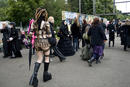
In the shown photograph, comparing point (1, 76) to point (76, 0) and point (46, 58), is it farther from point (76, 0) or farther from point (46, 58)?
→ point (76, 0)

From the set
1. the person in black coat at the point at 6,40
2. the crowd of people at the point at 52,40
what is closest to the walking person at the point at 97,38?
the crowd of people at the point at 52,40

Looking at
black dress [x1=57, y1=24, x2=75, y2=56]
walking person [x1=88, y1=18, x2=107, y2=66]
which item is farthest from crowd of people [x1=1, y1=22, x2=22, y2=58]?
walking person [x1=88, y1=18, x2=107, y2=66]

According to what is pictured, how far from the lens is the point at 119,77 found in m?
5.29

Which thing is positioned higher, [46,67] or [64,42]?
[64,42]

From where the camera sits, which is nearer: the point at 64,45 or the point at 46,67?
the point at 46,67

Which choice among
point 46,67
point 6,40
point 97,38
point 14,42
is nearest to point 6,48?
point 6,40

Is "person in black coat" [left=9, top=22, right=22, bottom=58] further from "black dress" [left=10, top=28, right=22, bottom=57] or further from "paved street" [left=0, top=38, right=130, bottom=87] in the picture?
"paved street" [left=0, top=38, right=130, bottom=87]

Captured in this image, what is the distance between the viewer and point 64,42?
28.6ft

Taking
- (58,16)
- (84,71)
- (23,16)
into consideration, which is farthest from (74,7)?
(84,71)

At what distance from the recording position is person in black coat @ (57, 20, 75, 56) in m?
8.47

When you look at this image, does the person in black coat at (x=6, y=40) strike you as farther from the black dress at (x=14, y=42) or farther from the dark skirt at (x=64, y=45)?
the dark skirt at (x=64, y=45)

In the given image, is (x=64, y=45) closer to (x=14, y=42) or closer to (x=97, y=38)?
(x=97, y=38)

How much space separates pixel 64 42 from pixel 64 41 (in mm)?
48

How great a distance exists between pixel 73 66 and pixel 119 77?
1.95m
